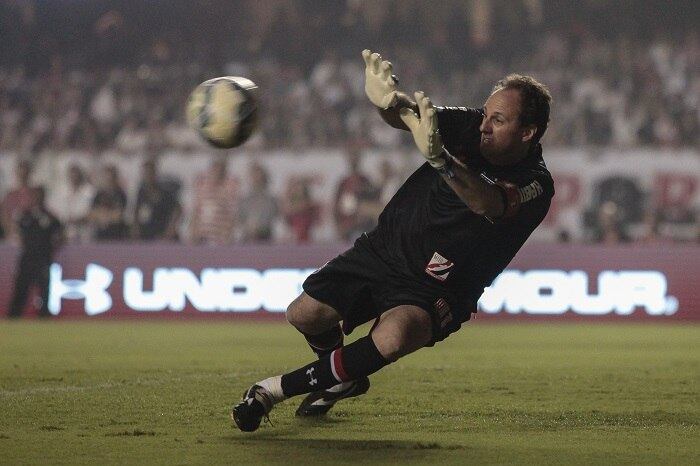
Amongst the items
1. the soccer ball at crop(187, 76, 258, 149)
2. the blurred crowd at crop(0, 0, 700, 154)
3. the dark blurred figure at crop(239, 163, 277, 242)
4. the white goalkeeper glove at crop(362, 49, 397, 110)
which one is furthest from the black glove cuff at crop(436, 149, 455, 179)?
the blurred crowd at crop(0, 0, 700, 154)

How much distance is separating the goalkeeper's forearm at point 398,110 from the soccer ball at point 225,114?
1.20 m

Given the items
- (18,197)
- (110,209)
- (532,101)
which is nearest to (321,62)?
(110,209)

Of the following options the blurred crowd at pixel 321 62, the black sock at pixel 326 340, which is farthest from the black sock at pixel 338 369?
the blurred crowd at pixel 321 62

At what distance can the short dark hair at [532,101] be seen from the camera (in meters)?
5.11

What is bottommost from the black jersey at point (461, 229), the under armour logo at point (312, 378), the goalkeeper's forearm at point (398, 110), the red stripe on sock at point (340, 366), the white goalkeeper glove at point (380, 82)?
the under armour logo at point (312, 378)

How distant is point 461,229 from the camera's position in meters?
5.28

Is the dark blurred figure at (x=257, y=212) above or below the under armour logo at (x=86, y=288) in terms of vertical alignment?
above

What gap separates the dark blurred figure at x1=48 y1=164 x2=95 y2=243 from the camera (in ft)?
52.7

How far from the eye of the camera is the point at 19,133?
1830cm

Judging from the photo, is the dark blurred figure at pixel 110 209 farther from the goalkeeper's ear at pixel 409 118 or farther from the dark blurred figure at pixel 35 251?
the goalkeeper's ear at pixel 409 118

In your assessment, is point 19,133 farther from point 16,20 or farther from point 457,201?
point 457,201

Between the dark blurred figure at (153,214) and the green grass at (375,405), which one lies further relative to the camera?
the dark blurred figure at (153,214)

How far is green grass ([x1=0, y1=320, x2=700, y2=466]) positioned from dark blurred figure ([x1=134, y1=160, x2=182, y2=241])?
13.6 ft

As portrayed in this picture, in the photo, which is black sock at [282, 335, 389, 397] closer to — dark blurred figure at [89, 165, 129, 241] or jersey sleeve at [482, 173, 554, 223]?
jersey sleeve at [482, 173, 554, 223]
